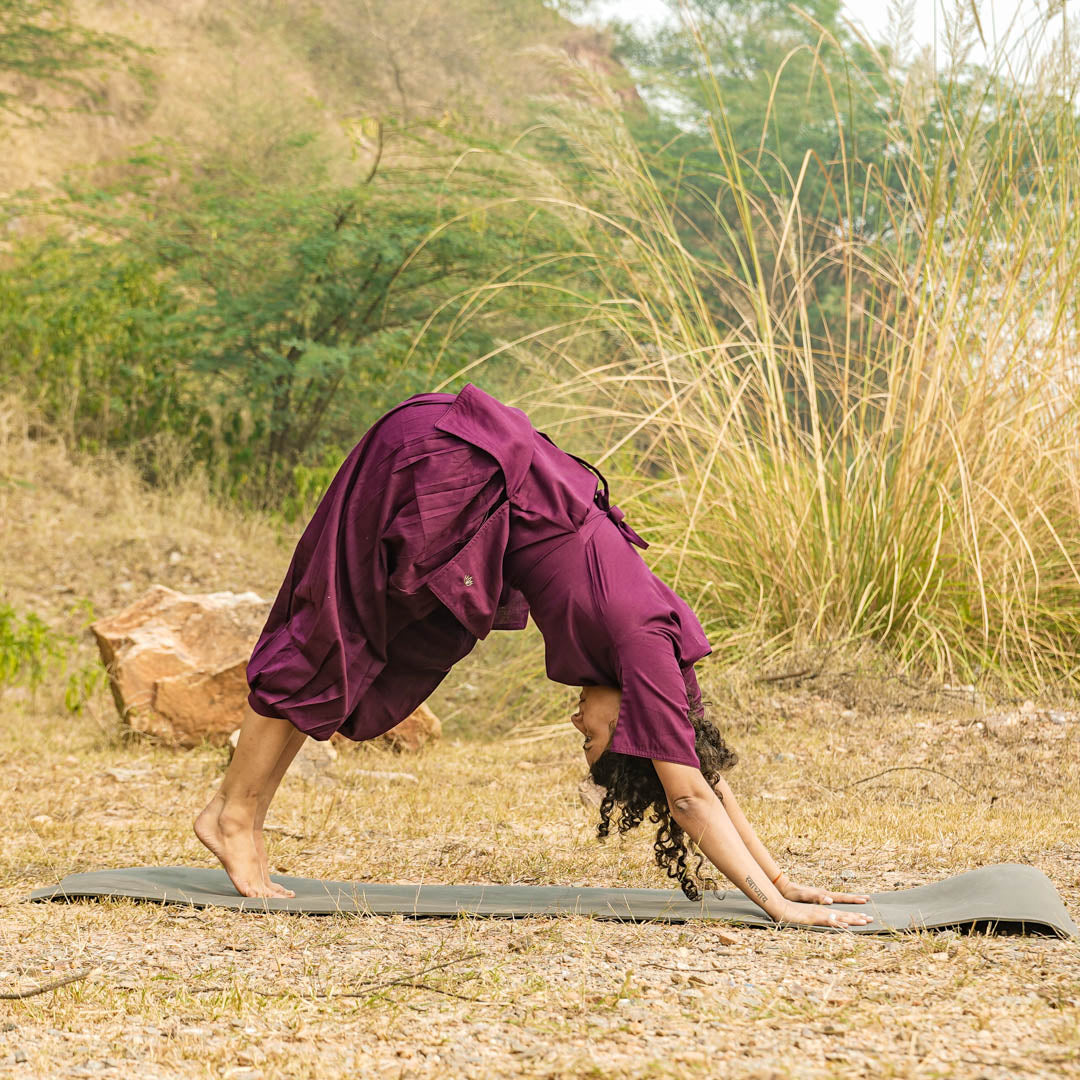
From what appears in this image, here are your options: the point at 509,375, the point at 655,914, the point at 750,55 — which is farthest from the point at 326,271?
the point at 750,55

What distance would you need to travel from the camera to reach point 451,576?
2.35 metres

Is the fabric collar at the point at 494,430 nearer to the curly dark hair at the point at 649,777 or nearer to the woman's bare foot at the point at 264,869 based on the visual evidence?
the curly dark hair at the point at 649,777

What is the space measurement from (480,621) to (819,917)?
857 mm

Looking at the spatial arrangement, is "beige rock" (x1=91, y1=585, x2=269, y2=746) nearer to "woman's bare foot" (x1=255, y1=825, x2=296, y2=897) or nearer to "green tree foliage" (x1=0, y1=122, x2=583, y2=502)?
"woman's bare foot" (x1=255, y1=825, x2=296, y2=897)

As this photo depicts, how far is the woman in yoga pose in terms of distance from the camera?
2244mm

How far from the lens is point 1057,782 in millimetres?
3857

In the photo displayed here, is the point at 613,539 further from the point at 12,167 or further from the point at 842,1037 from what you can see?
the point at 12,167

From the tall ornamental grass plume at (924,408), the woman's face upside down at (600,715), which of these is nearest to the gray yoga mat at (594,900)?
the woman's face upside down at (600,715)

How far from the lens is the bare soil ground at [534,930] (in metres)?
1.61

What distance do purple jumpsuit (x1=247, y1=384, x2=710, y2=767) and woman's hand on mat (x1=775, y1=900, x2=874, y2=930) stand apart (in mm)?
434

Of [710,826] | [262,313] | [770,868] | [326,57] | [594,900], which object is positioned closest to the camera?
[710,826]

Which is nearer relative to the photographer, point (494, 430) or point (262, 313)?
point (494, 430)

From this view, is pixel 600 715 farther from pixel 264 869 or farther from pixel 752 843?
pixel 264 869

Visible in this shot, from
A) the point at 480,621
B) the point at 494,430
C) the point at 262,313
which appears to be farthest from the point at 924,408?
the point at 262,313
